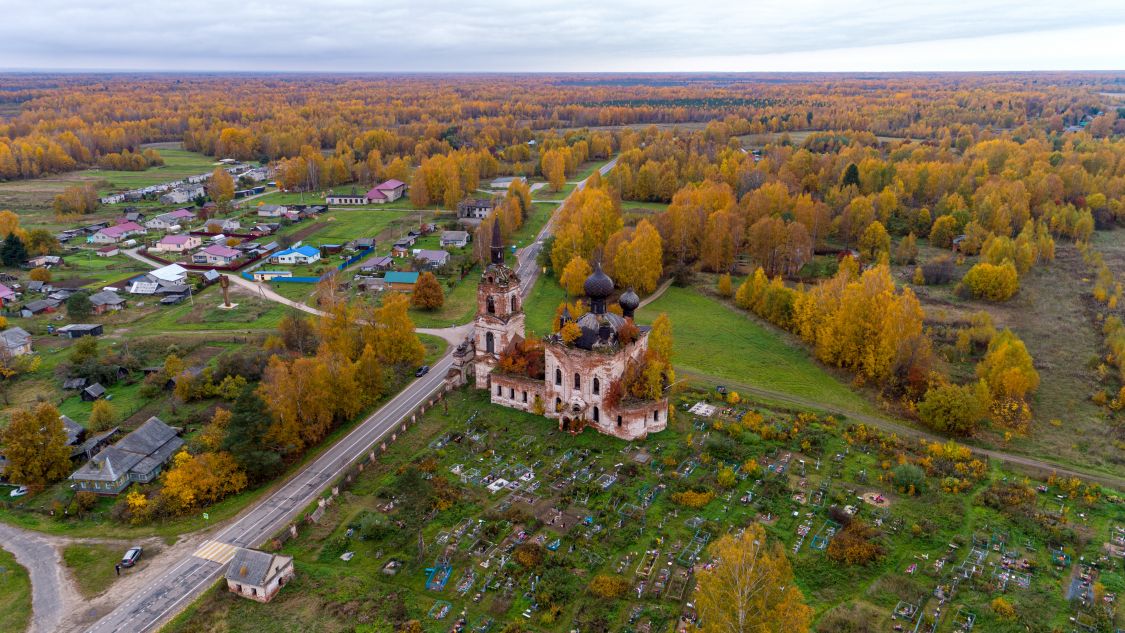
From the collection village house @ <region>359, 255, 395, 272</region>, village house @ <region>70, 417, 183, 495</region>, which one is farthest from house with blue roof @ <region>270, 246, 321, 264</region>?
village house @ <region>70, 417, 183, 495</region>

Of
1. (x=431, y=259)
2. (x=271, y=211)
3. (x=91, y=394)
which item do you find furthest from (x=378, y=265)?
(x=271, y=211)

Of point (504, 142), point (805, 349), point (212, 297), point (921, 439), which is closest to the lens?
point (921, 439)

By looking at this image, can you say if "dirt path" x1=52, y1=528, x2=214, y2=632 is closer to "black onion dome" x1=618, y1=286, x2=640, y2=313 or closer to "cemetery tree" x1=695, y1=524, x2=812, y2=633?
"cemetery tree" x1=695, y1=524, x2=812, y2=633

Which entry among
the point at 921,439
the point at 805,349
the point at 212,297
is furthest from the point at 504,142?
the point at 921,439

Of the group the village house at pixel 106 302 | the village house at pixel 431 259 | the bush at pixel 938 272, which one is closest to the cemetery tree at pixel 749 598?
the bush at pixel 938 272

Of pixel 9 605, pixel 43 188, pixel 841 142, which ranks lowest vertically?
pixel 9 605

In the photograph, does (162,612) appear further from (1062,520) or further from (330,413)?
(1062,520)

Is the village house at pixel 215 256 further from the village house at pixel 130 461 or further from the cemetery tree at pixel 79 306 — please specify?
the village house at pixel 130 461
